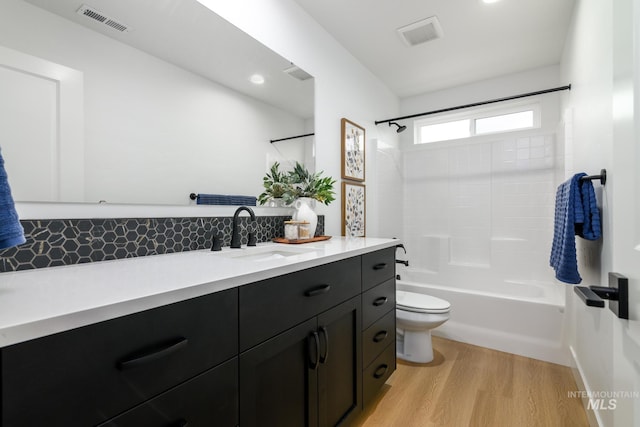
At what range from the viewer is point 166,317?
662mm

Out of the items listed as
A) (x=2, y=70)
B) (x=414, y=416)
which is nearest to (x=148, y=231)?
(x=2, y=70)

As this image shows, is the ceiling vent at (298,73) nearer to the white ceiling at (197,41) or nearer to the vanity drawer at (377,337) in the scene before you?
the white ceiling at (197,41)

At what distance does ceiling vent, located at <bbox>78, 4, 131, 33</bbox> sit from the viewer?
1.02 meters

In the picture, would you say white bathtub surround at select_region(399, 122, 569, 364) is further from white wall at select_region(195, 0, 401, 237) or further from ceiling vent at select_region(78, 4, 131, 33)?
ceiling vent at select_region(78, 4, 131, 33)

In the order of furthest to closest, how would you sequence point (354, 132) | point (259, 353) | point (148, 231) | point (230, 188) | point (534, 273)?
point (534, 273), point (354, 132), point (230, 188), point (148, 231), point (259, 353)

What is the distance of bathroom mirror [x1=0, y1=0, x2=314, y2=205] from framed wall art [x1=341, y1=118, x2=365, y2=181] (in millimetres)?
769

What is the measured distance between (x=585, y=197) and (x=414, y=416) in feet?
4.52

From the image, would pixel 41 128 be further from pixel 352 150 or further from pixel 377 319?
pixel 352 150

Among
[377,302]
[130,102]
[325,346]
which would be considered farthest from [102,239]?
[377,302]

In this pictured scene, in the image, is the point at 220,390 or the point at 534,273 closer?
the point at 220,390

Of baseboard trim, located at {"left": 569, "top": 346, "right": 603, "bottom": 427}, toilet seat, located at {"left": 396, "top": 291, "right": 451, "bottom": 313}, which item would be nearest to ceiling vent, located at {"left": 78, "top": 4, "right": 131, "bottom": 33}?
toilet seat, located at {"left": 396, "top": 291, "right": 451, "bottom": 313}

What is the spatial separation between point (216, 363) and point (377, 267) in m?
1.04

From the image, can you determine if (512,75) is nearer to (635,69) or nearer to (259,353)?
(635,69)

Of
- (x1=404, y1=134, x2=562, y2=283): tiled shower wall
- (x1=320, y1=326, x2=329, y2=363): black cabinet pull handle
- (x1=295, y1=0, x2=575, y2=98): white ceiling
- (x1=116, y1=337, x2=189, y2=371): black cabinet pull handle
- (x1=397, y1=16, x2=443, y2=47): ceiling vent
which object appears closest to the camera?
(x1=116, y1=337, x2=189, y2=371): black cabinet pull handle
